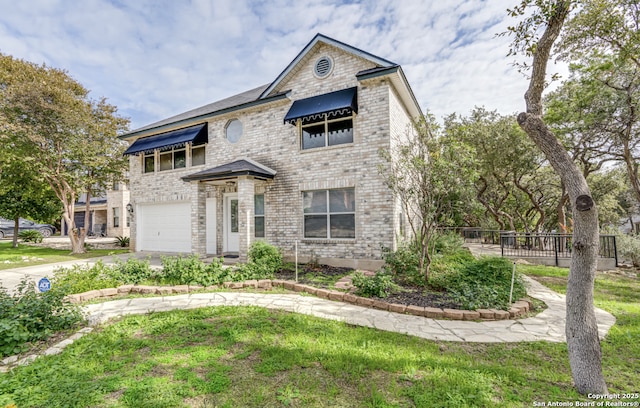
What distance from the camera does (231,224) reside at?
1219cm

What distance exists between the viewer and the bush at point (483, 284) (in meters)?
5.59

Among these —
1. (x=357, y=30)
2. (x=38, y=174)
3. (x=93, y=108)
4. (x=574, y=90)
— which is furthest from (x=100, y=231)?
(x=574, y=90)

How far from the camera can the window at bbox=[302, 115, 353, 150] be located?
Answer: 988cm

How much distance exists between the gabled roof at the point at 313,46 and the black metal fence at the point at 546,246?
9226mm

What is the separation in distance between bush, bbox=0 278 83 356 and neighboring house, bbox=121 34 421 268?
5333 mm

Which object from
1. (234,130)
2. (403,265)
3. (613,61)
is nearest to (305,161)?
(234,130)

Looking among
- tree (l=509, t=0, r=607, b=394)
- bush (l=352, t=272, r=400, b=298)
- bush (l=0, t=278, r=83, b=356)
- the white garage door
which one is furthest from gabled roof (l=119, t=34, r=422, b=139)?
bush (l=0, t=278, r=83, b=356)

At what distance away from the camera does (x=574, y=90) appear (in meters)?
12.5

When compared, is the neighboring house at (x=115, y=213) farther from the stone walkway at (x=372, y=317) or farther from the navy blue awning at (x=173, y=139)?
the stone walkway at (x=372, y=317)

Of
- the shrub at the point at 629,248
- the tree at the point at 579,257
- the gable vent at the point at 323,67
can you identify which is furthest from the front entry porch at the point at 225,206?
the shrub at the point at 629,248

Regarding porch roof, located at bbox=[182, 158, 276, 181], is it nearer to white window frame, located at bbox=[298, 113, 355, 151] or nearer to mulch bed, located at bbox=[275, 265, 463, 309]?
white window frame, located at bbox=[298, 113, 355, 151]

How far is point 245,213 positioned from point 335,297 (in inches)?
196

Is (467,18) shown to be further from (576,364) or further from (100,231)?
(100,231)

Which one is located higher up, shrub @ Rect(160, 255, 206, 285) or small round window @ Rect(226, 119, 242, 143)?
small round window @ Rect(226, 119, 242, 143)
